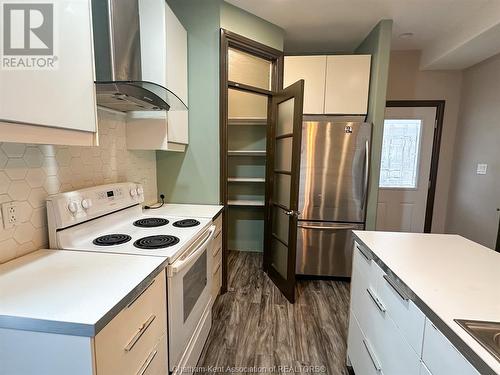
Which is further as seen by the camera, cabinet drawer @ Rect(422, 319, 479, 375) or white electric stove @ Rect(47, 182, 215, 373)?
white electric stove @ Rect(47, 182, 215, 373)

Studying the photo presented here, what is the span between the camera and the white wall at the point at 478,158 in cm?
289

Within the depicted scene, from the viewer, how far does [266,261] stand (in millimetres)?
2994

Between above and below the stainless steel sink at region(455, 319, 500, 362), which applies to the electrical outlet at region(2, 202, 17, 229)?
above

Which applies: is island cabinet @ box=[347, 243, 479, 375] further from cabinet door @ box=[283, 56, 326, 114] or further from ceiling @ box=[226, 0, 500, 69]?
ceiling @ box=[226, 0, 500, 69]

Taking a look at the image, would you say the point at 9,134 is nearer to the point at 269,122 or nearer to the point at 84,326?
the point at 84,326

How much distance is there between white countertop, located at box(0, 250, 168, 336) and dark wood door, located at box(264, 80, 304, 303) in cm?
145

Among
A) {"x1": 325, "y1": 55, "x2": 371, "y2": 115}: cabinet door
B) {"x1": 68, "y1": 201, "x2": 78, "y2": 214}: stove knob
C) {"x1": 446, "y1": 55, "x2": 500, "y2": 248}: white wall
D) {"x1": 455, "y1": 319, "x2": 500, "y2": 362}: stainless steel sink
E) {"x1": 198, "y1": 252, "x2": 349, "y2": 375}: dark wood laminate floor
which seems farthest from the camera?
{"x1": 446, "y1": 55, "x2": 500, "y2": 248}: white wall

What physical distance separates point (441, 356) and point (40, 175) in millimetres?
1727

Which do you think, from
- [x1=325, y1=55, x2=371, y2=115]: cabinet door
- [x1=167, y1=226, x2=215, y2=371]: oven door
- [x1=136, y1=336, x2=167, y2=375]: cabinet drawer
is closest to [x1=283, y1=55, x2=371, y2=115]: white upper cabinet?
[x1=325, y1=55, x2=371, y2=115]: cabinet door

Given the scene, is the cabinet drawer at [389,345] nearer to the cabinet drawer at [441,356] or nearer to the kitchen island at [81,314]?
the cabinet drawer at [441,356]

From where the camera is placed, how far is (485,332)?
71cm

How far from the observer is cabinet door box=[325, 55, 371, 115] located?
2.74 meters

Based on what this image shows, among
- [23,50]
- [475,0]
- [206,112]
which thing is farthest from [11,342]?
[475,0]

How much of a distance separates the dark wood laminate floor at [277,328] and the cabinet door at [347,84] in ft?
6.22
